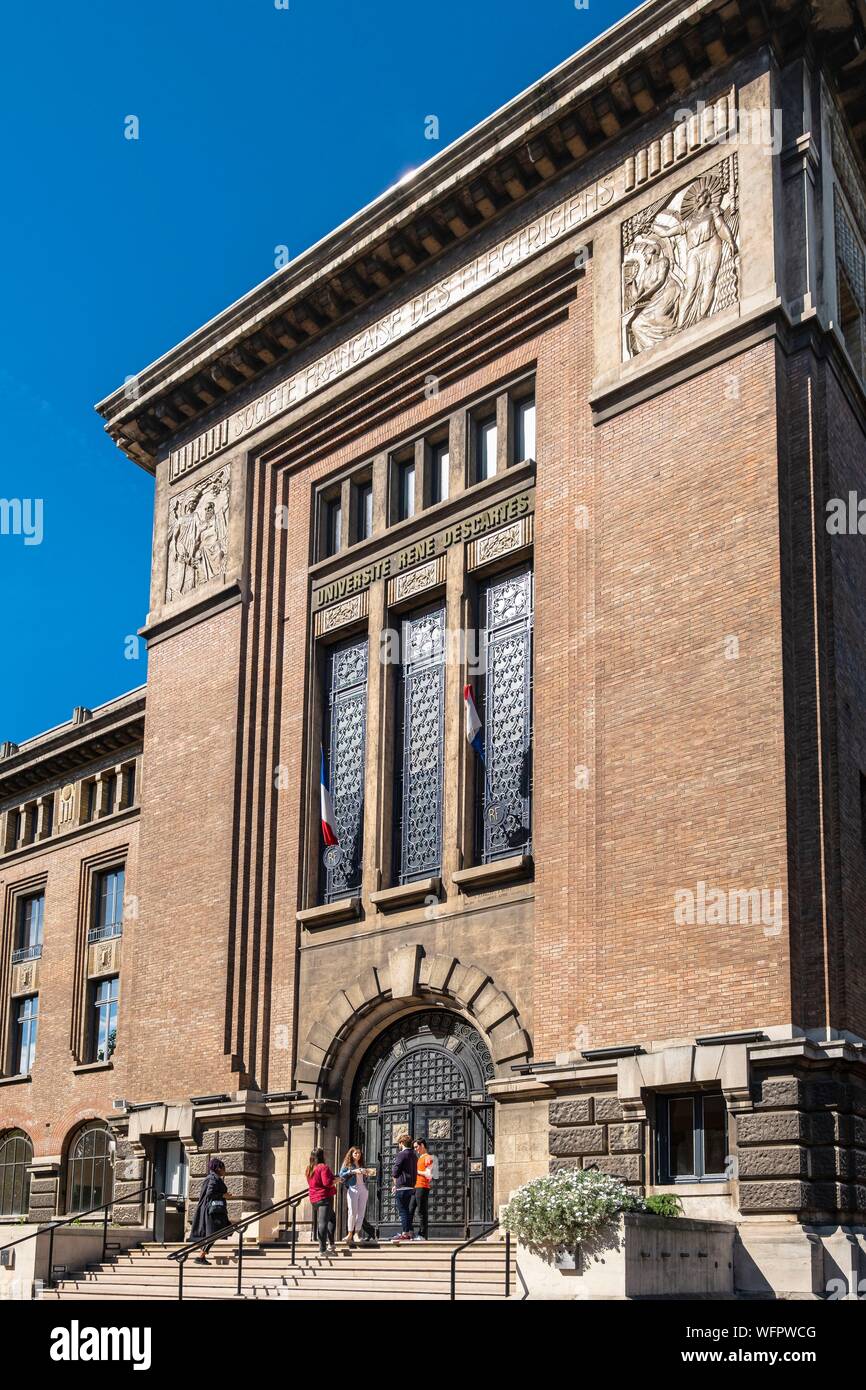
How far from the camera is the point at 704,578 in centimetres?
2180

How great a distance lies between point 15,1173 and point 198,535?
16526 millimetres

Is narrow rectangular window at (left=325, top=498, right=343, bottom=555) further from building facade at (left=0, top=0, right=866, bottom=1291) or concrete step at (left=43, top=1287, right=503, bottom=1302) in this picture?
concrete step at (left=43, top=1287, right=503, bottom=1302)

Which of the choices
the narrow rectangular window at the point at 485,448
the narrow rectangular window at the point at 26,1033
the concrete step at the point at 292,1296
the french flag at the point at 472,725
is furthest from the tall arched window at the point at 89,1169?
the narrow rectangular window at the point at 485,448

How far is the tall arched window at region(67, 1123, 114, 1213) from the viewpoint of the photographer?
3412 centimetres

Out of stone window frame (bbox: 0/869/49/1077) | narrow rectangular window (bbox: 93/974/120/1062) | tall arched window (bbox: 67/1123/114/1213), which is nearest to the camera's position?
tall arched window (bbox: 67/1123/114/1213)

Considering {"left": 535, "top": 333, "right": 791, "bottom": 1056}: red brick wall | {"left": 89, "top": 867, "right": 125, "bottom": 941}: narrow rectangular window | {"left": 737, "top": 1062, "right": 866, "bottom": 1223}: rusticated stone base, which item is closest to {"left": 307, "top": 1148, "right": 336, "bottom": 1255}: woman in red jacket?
{"left": 535, "top": 333, "right": 791, "bottom": 1056}: red brick wall

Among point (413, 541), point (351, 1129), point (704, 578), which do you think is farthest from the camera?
point (413, 541)

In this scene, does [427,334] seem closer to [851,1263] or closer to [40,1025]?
[851,1263]

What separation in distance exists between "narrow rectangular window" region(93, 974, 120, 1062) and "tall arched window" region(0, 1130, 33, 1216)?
3333 mm

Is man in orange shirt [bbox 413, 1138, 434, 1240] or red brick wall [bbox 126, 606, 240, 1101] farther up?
red brick wall [bbox 126, 606, 240, 1101]

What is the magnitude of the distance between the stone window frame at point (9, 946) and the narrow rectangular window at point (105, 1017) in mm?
2616

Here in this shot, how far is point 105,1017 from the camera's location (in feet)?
119
